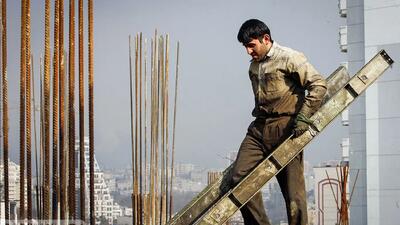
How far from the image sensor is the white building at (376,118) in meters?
26.6

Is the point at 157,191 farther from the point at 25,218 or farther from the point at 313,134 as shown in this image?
the point at 313,134

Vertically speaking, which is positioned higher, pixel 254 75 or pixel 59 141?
pixel 254 75

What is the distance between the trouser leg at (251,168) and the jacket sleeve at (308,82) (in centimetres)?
27

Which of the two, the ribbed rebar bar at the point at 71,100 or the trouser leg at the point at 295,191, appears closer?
the trouser leg at the point at 295,191

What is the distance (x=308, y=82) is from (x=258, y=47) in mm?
244

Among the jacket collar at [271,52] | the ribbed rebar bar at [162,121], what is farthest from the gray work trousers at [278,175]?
the ribbed rebar bar at [162,121]

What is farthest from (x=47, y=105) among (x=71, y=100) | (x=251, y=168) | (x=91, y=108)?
(x=251, y=168)

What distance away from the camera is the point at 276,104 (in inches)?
139

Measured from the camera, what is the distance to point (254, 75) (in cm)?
358

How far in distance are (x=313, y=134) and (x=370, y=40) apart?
24.4 metres

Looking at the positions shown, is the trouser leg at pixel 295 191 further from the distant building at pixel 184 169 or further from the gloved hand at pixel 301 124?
the distant building at pixel 184 169

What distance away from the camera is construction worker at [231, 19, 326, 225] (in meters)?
3.46

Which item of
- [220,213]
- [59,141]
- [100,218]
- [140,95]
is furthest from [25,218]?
[100,218]

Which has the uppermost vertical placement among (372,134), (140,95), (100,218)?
(140,95)
